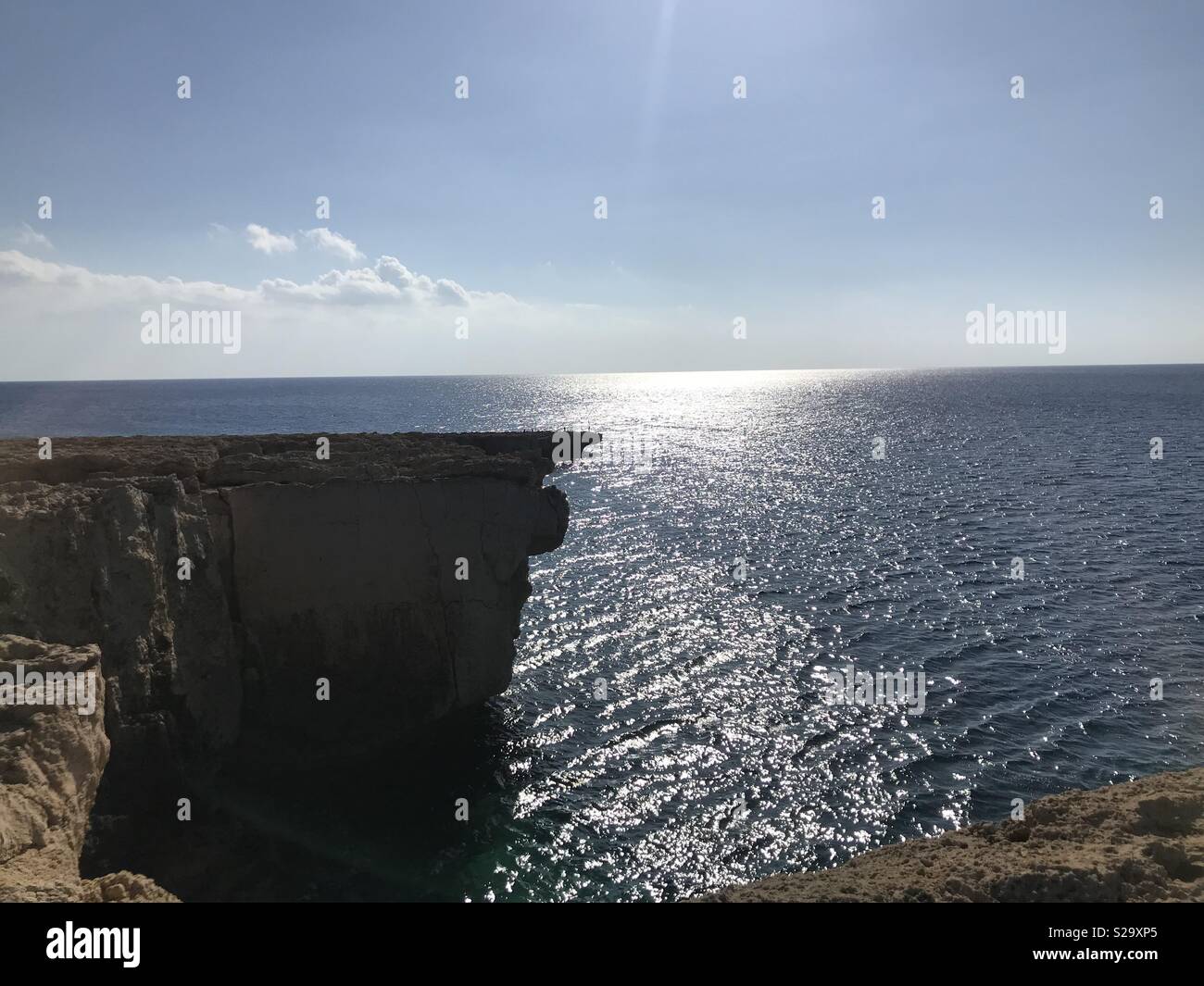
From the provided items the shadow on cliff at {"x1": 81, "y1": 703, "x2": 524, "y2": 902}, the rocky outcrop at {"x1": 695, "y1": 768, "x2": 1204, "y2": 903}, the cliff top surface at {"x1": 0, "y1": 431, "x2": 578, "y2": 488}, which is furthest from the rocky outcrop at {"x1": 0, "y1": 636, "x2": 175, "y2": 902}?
the cliff top surface at {"x1": 0, "y1": 431, "x2": 578, "y2": 488}

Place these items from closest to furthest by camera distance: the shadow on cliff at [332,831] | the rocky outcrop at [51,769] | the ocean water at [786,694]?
the rocky outcrop at [51,769], the shadow on cliff at [332,831], the ocean water at [786,694]

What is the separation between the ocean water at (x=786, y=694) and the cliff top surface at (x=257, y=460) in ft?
31.9

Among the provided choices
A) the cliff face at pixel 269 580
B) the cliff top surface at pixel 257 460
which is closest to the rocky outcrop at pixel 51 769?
the cliff face at pixel 269 580

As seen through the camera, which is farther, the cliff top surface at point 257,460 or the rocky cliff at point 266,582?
the cliff top surface at point 257,460

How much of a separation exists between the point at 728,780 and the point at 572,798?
525 cm

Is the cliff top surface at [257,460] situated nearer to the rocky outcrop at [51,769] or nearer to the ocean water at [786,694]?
the ocean water at [786,694]

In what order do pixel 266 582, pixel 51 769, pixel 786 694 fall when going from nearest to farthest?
pixel 51 769, pixel 266 582, pixel 786 694

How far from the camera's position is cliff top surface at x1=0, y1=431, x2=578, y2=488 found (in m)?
23.3

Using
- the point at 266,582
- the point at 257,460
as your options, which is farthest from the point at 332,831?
the point at 257,460

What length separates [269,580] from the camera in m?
23.8

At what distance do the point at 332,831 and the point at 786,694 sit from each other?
697 inches

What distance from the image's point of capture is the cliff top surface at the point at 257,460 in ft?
76.4

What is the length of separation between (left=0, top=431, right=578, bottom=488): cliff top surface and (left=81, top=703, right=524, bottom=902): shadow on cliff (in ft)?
29.7

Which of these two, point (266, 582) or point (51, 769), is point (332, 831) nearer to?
point (266, 582)
